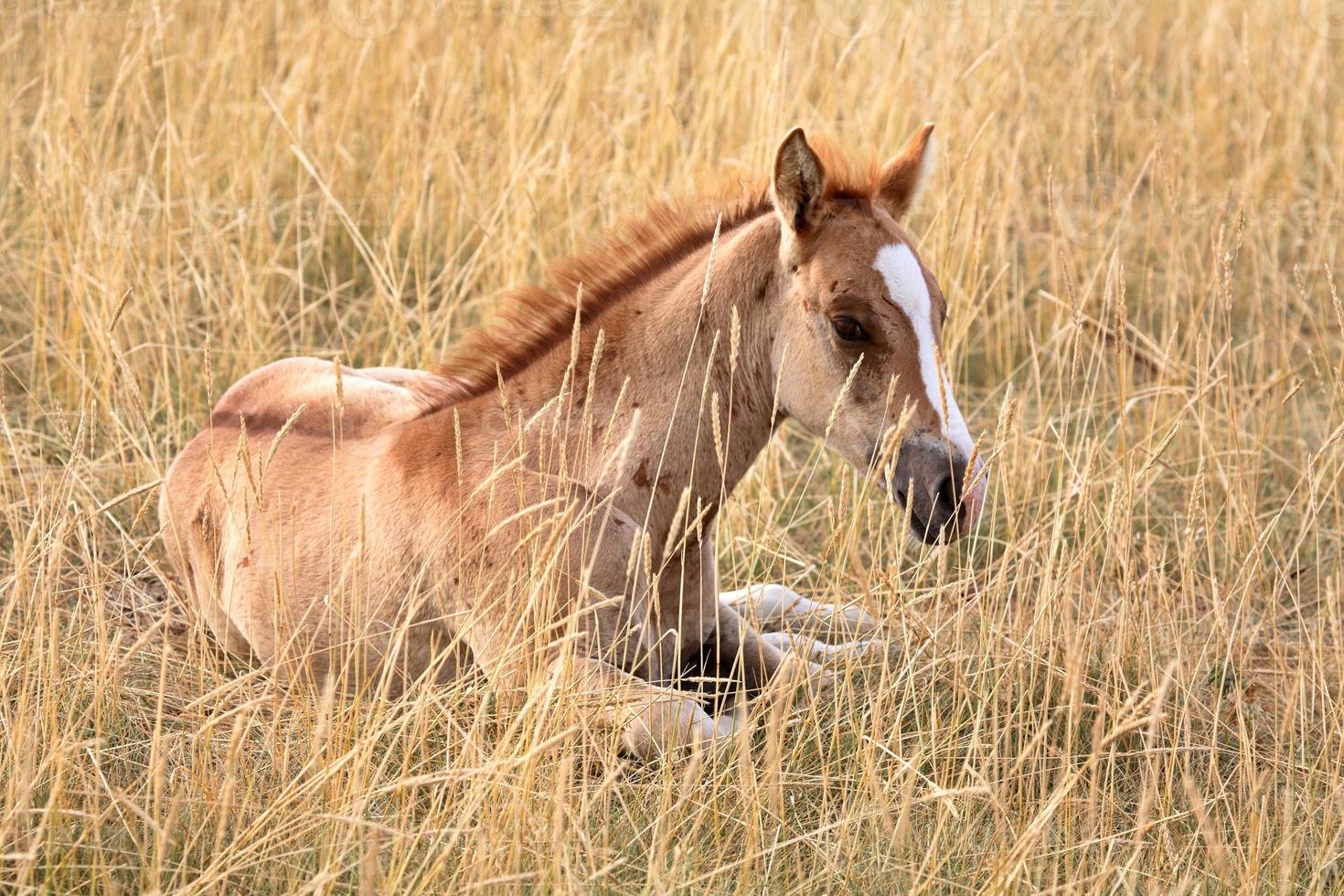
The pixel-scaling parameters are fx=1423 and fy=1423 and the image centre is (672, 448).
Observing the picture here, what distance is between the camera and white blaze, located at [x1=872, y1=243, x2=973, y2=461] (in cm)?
305

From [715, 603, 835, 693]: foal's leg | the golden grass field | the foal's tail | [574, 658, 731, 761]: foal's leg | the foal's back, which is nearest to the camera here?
the golden grass field

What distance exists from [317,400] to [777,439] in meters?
1.46

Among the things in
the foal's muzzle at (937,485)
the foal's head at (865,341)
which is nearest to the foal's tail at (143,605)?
the foal's head at (865,341)

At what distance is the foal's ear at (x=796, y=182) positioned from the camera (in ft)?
10.00

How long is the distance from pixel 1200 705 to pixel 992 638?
0.53 metres

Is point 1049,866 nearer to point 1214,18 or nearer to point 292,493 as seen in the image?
point 292,493

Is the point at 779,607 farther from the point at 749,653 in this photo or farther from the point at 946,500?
the point at 946,500

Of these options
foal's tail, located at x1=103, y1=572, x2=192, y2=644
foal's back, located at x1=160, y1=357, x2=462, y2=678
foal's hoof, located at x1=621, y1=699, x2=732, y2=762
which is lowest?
foal's tail, located at x1=103, y1=572, x2=192, y2=644

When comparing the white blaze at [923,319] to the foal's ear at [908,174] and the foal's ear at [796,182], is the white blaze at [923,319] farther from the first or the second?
the foal's ear at [908,174]

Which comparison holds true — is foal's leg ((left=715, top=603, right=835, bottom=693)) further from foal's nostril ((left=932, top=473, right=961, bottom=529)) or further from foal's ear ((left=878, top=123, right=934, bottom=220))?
foal's ear ((left=878, top=123, right=934, bottom=220))

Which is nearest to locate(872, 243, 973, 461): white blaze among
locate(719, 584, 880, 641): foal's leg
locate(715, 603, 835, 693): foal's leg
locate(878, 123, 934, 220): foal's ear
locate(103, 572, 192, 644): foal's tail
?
locate(878, 123, 934, 220): foal's ear

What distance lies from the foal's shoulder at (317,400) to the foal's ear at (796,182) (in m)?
0.98

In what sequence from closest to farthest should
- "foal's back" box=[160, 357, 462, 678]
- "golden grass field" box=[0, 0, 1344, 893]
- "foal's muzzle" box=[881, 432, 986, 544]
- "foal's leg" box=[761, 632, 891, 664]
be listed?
"golden grass field" box=[0, 0, 1344, 893] → "foal's muzzle" box=[881, 432, 986, 544] → "foal's leg" box=[761, 632, 891, 664] → "foal's back" box=[160, 357, 462, 678]

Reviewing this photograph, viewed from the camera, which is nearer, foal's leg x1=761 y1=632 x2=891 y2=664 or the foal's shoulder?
foal's leg x1=761 y1=632 x2=891 y2=664
